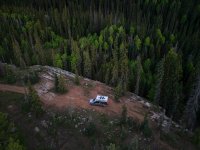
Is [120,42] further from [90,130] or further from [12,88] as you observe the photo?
[90,130]

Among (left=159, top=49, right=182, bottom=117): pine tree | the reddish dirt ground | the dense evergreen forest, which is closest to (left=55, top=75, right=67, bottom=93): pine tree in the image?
the reddish dirt ground

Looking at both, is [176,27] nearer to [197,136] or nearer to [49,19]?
[49,19]

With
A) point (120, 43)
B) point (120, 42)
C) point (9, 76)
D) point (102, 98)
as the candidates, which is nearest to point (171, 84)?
point (102, 98)

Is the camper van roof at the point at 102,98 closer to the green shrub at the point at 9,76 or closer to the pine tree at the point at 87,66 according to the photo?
the pine tree at the point at 87,66

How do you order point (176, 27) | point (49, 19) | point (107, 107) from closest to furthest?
1. point (107, 107)
2. point (176, 27)
3. point (49, 19)

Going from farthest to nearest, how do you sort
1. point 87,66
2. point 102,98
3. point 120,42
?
point 120,42 → point 87,66 → point 102,98

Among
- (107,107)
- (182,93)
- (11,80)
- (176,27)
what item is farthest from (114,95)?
(176,27)

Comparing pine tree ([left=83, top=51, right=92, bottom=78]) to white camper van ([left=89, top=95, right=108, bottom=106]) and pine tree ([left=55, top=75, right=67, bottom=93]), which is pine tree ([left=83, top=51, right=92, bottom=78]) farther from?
white camper van ([left=89, top=95, right=108, bottom=106])
